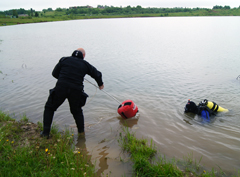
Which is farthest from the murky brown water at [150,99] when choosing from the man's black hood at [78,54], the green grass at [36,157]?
the man's black hood at [78,54]

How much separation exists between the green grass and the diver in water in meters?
4.27

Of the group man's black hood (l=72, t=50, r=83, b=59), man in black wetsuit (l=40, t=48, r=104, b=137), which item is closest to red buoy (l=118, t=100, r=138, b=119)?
man in black wetsuit (l=40, t=48, r=104, b=137)

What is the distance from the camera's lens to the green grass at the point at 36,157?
349cm

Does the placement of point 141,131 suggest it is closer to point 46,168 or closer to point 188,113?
point 188,113

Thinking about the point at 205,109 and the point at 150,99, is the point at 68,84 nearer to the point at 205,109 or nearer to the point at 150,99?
the point at 205,109

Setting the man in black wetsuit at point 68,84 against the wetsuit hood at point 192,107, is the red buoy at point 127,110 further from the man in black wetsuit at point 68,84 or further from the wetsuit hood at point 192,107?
the man in black wetsuit at point 68,84

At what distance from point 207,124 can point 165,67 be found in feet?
26.7

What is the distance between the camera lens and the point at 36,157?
3.93 meters

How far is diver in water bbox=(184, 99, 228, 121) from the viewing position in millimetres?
6848

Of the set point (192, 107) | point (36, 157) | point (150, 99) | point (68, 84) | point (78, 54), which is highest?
point (78, 54)

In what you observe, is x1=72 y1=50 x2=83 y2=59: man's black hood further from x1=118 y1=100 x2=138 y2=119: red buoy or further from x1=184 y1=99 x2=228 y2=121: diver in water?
x1=184 y1=99 x2=228 y2=121: diver in water

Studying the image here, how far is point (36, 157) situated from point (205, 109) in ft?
17.6

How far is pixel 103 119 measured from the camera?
22.9ft

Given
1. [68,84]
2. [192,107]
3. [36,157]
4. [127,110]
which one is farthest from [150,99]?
[36,157]
